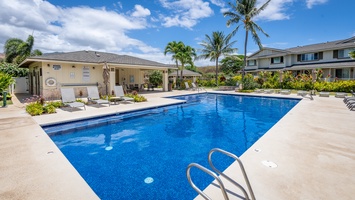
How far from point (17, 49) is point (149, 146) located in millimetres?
37826

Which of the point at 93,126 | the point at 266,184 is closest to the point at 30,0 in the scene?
the point at 93,126

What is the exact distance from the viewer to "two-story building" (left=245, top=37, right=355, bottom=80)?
82.5 feet

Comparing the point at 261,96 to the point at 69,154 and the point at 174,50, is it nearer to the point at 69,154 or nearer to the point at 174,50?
the point at 174,50

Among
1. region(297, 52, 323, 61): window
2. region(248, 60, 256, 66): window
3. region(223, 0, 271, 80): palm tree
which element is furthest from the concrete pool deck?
region(248, 60, 256, 66): window

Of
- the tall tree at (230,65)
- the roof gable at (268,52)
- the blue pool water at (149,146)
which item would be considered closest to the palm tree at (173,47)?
the roof gable at (268,52)

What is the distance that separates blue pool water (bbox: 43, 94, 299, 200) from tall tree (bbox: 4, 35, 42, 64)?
32.9 metres

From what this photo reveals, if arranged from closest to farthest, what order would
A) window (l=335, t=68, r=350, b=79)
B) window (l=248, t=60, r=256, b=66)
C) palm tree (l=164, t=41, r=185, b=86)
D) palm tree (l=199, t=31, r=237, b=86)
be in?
window (l=335, t=68, r=350, b=79), palm tree (l=164, t=41, r=185, b=86), palm tree (l=199, t=31, r=237, b=86), window (l=248, t=60, r=256, b=66)

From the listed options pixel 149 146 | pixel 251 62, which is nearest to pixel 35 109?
pixel 149 146

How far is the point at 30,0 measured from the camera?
15.1 metres

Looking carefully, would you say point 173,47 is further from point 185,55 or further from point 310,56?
point 310,56

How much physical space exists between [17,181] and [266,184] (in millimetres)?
4427

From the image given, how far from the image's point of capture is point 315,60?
28.3m

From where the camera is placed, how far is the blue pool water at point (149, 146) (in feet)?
13.0

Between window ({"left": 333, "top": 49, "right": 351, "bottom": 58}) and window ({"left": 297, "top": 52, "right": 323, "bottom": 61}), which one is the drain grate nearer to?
window ({"left": 333, "top": 49, "right": 351, "bottom": 58})
